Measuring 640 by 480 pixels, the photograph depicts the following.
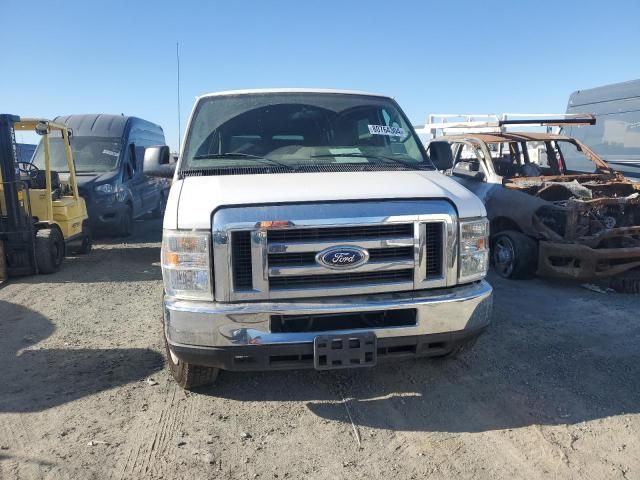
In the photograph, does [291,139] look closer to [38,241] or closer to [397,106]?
[397,106]

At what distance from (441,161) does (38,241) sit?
5797 millimetres

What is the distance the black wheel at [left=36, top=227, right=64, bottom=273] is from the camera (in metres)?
7.19

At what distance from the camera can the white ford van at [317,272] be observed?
2.98 meters

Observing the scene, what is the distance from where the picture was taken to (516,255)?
6.38 m

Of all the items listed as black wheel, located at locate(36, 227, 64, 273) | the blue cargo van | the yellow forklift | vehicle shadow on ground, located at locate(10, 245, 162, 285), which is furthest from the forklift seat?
the blue cargo van

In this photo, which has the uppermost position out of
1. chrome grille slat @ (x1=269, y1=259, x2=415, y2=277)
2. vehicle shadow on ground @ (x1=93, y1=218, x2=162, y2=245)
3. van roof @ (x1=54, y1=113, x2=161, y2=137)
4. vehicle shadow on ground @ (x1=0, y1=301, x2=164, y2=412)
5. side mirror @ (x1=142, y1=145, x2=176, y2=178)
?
van roof @ (x1=54, y1=113, x2=161, y2=137)

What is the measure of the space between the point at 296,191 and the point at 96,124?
362 inches

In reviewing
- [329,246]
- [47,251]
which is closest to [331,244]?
[329,246]

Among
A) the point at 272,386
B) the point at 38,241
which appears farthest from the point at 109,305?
the point at 272,386

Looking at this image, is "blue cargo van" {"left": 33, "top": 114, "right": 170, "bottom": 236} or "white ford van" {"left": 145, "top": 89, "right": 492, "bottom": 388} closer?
"white ford van" {"left": 145, "top": 89, "right": 492, "bottom": 388}

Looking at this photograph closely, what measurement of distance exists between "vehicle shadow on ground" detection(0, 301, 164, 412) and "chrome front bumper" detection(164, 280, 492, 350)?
1106 mm

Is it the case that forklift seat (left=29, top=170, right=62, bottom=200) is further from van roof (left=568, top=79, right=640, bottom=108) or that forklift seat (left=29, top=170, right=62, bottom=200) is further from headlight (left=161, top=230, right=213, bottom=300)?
van roof (left=568, top=79, right=640, bottom=108)

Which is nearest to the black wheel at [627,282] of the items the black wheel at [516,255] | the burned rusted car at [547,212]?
the burned rusted car at [547,212]

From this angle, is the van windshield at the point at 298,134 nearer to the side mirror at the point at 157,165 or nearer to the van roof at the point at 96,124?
the side mirror at the point at 157,165
